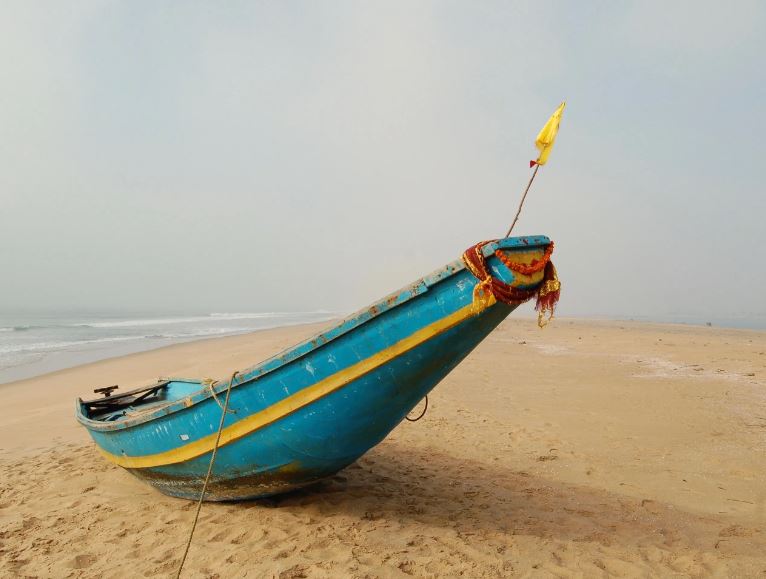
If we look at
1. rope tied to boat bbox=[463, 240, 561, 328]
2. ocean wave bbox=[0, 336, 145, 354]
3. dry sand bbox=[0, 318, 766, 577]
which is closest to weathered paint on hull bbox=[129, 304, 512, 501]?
rope tied to boat bbox=[463, 240, 561, 328]

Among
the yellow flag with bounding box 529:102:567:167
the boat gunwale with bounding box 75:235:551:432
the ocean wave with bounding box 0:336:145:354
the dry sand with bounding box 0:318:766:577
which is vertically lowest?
the ocean wave with bounding box 0:336:145:354

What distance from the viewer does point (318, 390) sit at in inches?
140

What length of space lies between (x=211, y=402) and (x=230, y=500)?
107 cm

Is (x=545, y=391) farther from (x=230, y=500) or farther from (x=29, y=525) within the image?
(x=29, y=525)

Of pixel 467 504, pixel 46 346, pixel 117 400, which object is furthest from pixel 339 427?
pixel 46 346

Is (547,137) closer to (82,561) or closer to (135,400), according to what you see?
(82,561)

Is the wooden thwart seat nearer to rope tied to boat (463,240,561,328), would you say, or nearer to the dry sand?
the dry sand

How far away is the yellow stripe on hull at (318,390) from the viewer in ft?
10.8

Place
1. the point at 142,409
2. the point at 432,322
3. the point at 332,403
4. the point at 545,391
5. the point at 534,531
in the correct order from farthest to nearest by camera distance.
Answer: the point at 545,391 < the point at 142,409 < the point at 534,531 < the point at 332,403 < the point at 432,322

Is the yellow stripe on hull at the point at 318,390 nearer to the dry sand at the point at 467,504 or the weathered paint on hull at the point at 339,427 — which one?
the weathered paint on hull at the point at 339,427

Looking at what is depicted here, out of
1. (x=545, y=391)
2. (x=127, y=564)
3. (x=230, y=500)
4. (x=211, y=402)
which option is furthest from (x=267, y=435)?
(x=545, y=391)

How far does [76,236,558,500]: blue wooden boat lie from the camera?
127 inches

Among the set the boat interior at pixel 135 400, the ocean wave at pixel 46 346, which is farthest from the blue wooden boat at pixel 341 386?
the ocean wave at pixel 46 346

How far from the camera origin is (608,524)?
405 centimetres
